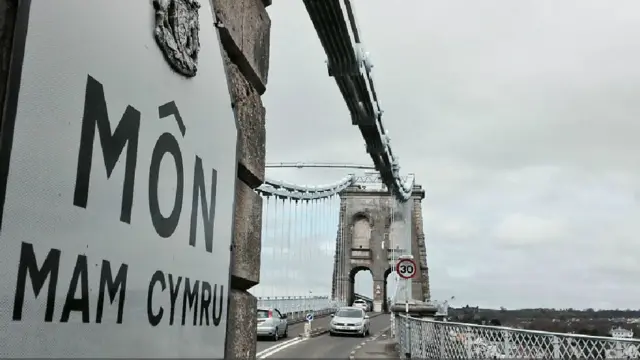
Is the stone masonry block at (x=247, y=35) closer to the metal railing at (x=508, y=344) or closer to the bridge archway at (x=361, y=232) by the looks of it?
the metal railing at (x=508, y=344)

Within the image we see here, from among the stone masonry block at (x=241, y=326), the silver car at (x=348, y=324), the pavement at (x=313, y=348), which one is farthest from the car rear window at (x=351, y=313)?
the stone masonry block at (x=241, y=326)

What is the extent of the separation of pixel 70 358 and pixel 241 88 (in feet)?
3.61

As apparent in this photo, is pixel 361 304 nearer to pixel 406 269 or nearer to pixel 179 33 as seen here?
pixel 406 269

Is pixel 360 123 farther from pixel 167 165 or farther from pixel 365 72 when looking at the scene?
pixel 167 165

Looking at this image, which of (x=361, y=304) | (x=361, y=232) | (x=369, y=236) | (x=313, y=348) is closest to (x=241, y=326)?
(x=313, y=348)

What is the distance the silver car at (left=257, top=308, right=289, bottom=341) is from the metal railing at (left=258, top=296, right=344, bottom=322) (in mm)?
484

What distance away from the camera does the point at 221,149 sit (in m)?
1.41

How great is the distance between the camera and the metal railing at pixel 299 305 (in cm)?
1674

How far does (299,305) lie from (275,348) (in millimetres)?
9140

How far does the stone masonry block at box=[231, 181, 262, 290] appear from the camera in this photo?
163 cm

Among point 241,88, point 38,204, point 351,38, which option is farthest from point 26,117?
point 351,38

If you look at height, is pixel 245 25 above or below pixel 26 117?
above

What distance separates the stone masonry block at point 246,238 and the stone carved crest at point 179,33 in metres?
0.53

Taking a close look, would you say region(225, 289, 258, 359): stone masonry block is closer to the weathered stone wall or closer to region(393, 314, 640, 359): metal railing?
the weathered stone wall
